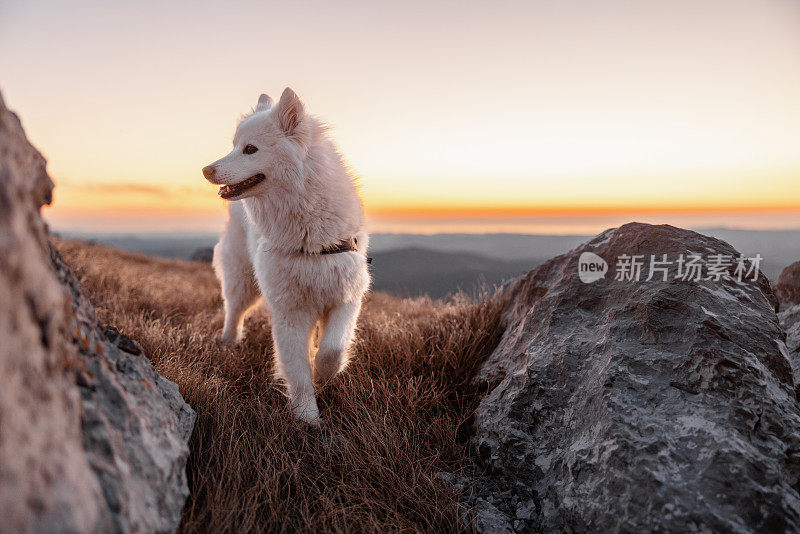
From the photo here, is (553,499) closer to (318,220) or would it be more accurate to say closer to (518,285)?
(518,285)

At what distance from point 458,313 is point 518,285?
1.97 ft

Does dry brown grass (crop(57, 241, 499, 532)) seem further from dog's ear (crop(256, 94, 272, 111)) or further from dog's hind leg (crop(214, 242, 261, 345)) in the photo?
dog's ear (crop(256, 94, 272, 111))

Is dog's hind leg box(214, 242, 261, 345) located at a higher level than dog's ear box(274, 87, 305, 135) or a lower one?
lower

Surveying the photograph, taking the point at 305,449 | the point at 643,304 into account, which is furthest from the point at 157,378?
the point at 643,304

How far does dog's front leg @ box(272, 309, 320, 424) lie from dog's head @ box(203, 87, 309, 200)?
88 centimetres

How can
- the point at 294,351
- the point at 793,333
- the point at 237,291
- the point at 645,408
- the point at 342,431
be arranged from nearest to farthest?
the point at 645,408
the point at 342,431
the point at 793,333
the point at 294,351
the point at 237,291

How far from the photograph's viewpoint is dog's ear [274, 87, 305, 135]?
2740 millimetres

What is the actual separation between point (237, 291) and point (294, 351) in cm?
145

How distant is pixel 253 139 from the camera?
2.76m

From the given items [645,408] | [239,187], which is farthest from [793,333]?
[239,187]

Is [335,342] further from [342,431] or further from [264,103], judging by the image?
[264,103]

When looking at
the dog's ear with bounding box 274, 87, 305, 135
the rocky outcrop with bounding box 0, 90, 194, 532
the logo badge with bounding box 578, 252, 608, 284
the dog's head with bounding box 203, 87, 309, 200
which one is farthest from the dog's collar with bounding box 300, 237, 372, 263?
the logo badge with bounding box 578, 252, 608, 284

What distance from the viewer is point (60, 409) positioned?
1100 mm

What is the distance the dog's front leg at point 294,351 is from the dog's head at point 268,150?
0.88 meters
